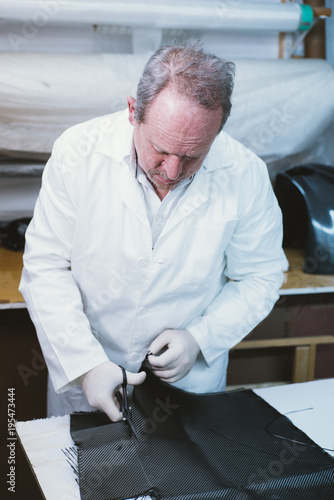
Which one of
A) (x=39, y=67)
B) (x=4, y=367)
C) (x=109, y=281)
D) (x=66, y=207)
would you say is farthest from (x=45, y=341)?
(x=39, y=67)

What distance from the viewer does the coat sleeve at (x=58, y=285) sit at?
1287 millimetres

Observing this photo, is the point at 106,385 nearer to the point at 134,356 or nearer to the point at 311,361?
the point at 134,356

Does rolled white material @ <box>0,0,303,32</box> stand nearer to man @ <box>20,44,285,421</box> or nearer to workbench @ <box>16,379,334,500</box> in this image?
man @ <box>20,44,285,421</box>

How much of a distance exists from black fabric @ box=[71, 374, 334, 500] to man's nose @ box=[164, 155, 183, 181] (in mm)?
487

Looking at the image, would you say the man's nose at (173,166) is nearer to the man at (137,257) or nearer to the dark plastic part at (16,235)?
the man at (137,257)

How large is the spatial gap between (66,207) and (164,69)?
1.43 ft

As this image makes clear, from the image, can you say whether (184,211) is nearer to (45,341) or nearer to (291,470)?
(45,341)

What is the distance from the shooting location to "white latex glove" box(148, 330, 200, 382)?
4.23 ft

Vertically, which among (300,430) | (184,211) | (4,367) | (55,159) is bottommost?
(4,367)

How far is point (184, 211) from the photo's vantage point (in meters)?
1.35

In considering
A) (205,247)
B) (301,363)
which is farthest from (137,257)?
(301,363)

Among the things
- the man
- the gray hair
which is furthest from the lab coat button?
the gray hair

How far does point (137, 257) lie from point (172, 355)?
0.25 meters

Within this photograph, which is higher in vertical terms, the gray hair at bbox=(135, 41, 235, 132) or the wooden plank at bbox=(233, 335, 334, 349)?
the gray hair at bbox=(135, 41, 235, 132)
